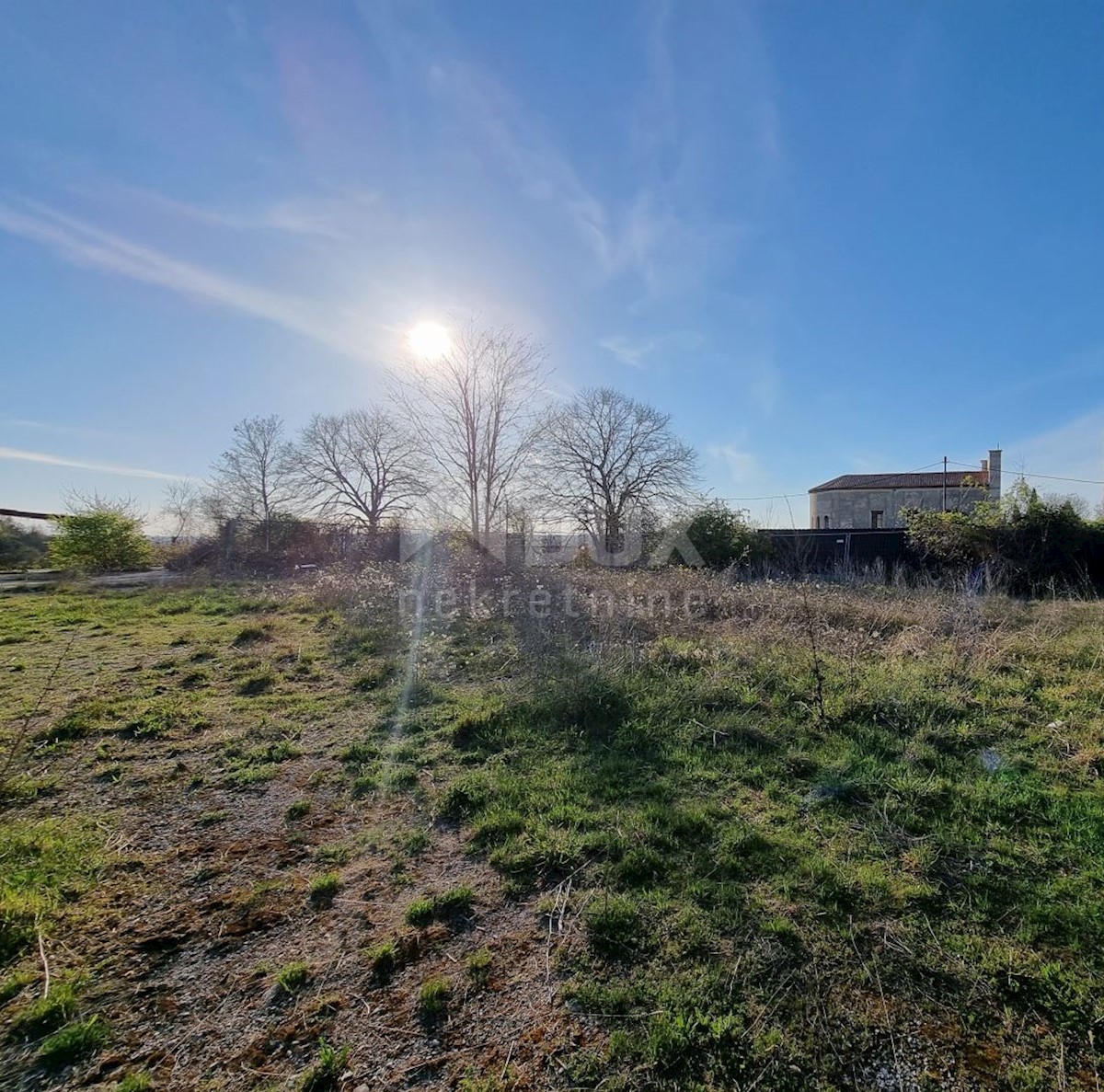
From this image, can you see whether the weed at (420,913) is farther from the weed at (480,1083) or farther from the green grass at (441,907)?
the weed at (480,1083)

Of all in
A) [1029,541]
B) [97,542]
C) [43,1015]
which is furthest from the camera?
[97,542]

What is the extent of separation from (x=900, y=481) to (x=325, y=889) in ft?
112

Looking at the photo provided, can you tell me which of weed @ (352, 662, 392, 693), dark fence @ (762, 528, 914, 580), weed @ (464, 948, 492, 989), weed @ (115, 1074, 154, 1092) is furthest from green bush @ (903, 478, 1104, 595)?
weed @ (115, 1074, 154, 1092)

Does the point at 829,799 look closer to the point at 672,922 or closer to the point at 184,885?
the point at 672,922

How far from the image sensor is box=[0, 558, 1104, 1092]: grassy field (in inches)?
61.4

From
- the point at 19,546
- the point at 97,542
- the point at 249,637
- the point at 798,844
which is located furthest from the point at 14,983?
the point at 19,546

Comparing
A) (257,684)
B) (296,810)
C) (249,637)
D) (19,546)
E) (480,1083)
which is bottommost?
(480,1083)

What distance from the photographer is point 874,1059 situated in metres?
1.49

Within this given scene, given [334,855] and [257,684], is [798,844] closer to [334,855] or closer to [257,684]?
[334,855]

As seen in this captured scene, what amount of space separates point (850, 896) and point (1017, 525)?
12.0m

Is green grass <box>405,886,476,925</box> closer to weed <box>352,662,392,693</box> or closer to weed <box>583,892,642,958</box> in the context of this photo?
weed <box>583,892,642,958</box>

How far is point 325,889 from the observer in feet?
7.45

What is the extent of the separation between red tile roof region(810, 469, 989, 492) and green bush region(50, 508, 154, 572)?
32.3m

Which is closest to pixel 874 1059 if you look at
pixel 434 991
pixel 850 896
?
pixel 850 896
